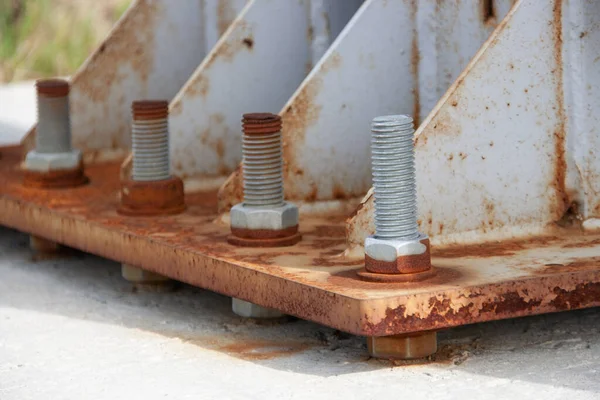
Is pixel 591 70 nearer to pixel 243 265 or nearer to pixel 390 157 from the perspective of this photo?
pixel 390 157

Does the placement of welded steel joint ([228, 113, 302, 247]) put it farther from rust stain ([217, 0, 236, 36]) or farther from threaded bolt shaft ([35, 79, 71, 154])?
rust stain ([217, 0, 236, 36])

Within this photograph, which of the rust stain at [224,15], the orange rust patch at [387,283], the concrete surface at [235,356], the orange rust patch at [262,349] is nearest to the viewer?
the concrete surface at [235,356]

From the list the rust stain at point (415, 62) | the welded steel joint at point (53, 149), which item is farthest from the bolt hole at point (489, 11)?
the welded steel joint at point (53, 149)

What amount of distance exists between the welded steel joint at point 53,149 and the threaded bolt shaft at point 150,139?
66cm

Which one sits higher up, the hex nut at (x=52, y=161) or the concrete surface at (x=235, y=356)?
the hex nut at (x=52, y=161)

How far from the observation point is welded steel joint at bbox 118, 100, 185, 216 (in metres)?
4.72

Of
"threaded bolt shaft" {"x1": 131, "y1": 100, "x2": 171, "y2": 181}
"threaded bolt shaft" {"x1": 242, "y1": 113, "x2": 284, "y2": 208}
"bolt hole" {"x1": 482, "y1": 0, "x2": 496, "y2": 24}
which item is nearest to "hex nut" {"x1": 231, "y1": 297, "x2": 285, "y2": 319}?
"threaded bolt shaft" {"x1": 242, "y1": 113, "x2": 284, "y2": 208}

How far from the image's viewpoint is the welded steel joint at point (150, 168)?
4719 mm

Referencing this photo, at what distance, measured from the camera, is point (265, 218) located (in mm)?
4176

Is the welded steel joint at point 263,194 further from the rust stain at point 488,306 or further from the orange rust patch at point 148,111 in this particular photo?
the rust stain at point 488,306

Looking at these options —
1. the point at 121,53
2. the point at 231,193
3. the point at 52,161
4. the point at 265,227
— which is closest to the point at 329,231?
the point at 265,227

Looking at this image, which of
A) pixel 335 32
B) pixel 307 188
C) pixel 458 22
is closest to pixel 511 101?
pixel 458 22

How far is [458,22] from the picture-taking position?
14.9 feet

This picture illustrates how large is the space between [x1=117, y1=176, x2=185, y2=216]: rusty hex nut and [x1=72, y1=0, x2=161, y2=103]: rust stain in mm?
1292
